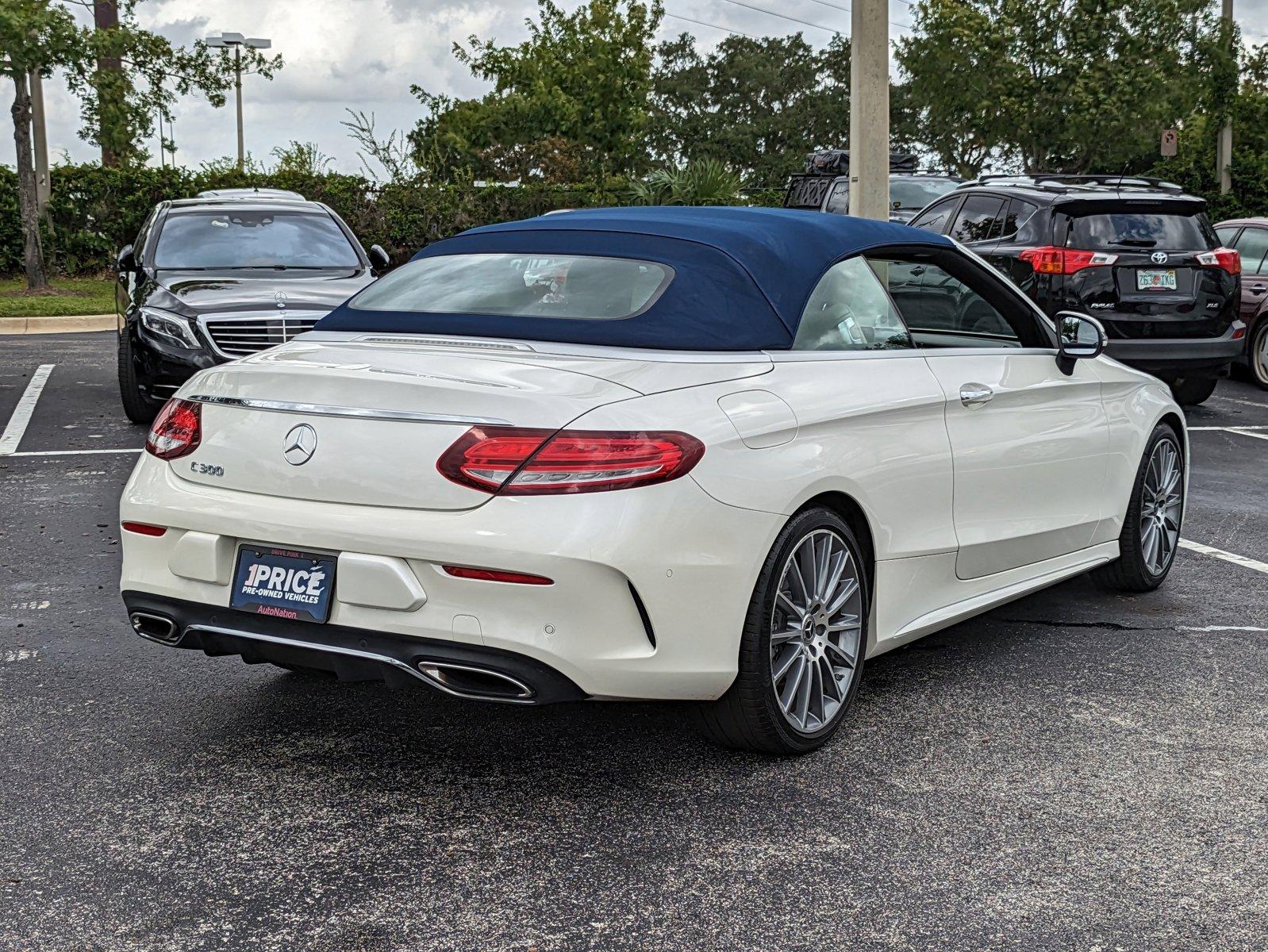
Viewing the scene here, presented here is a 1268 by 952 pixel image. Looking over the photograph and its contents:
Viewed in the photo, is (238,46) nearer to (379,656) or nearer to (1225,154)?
(1225,154)

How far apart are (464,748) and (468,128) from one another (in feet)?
144

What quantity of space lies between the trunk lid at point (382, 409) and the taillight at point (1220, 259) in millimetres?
8575

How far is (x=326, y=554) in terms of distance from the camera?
3.83 m

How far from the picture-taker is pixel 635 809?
3.98 meters

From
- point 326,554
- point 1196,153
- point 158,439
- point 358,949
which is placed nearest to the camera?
point 358,949

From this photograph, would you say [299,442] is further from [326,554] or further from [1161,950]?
[1161,950]

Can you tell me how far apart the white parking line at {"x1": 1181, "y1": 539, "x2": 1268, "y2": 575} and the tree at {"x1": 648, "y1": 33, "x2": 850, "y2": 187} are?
70.1m

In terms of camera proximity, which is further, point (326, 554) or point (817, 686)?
point (817, 686)

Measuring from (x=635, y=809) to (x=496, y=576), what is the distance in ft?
2.54

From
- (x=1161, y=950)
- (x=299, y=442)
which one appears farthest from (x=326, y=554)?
(x=1161, y=950)

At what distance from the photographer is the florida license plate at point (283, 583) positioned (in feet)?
12.6

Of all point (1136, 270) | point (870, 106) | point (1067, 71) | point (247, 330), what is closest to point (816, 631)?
point (247, 330)

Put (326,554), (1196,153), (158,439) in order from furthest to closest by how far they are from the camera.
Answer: (1196,153)
(158,439)
(326,554)

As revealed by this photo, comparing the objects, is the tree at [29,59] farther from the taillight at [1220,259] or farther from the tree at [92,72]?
the taillight at [1220,259]
